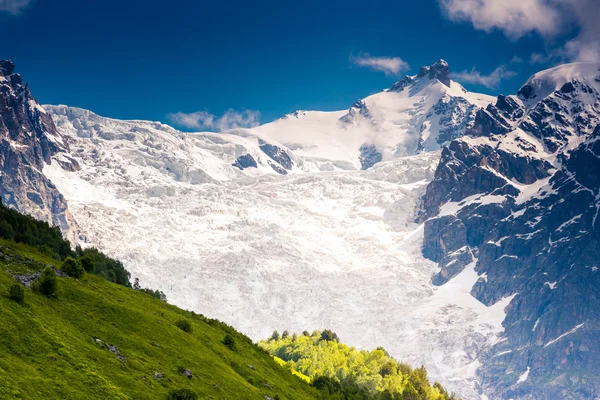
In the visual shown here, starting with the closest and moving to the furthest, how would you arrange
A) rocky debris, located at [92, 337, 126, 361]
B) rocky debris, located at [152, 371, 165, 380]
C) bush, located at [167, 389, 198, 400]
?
bush, located at [167, 389, 198, 400] < rocky debris, located at [152, 371, 165, 380] < rocky debris, located at [92, 337, 126, 361]

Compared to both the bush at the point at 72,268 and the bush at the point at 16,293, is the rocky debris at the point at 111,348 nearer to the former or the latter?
the bush at the point at 16,293

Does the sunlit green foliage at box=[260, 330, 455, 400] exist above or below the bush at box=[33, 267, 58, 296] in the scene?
above

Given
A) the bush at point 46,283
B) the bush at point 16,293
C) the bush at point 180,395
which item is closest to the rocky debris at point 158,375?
the bush at point 180,395

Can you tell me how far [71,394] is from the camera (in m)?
37.2

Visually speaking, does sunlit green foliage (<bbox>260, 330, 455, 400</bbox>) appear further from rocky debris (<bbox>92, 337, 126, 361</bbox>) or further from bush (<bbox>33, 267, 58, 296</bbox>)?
bush (<bbox>33, 267, 58, 296</bbox>)

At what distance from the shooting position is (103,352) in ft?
→ 151

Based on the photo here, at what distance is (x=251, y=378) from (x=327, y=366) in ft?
289

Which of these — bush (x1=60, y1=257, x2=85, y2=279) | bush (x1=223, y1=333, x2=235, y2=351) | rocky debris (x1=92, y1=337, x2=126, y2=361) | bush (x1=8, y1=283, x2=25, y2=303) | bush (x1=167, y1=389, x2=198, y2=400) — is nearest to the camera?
bush (x1=167, y1=389, x2=198, y2=400)

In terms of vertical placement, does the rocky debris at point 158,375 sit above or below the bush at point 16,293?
below

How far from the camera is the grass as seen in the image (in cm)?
3812

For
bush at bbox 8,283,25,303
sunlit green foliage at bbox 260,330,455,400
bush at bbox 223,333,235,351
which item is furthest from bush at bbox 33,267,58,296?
sunlit green foliage at bbox 260,330,455,400

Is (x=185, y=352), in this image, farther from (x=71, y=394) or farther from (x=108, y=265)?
(x=108, y=265)

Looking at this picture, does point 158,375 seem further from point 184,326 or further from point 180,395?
point 184,326

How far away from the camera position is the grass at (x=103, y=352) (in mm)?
38125
